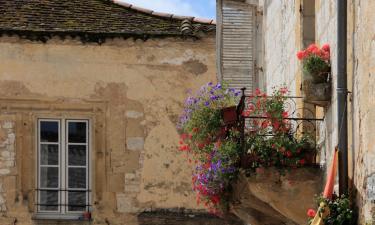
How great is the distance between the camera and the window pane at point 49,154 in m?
18.3

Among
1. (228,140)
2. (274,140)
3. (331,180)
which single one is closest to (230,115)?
(228,140)

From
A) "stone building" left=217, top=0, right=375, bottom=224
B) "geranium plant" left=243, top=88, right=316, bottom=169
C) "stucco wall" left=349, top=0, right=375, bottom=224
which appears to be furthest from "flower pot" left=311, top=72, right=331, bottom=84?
"stucco wall" left=349, top=0, right=375, bottom=224

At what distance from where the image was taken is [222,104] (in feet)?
40.9

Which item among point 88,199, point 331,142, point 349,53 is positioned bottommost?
point 88,199

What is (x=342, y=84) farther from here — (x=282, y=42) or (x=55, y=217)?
(x=55, y=217)

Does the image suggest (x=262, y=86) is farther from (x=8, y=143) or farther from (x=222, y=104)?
(x=8, y=143)

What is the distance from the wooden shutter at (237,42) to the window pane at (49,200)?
386 centimetres

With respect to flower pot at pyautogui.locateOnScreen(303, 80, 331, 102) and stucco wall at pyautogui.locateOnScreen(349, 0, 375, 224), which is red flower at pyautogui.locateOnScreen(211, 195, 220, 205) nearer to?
flower pot at pyautogui.locateOnScreen(303, 80, 331, 102)

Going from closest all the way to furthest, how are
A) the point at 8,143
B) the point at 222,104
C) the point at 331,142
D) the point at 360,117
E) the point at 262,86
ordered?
the point at 360,117
the point at 331,142
the point at 222,104
the point at 262,86
the point at 8,143

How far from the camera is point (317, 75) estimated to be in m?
10.7

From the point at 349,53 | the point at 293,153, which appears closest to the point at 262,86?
the point at 293,153

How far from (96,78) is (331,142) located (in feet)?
27.8

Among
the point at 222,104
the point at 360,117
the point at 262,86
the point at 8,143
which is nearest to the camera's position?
the point at 360,117

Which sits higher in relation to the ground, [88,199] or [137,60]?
[137,60]
